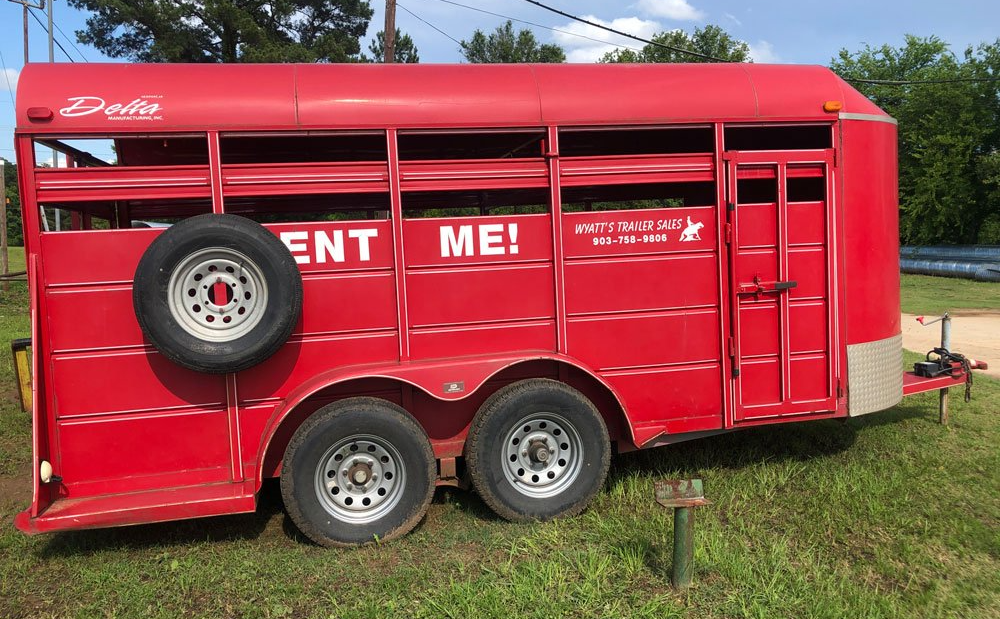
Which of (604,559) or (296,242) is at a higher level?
(296,242)

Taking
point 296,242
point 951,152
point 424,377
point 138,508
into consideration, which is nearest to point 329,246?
point 296,242

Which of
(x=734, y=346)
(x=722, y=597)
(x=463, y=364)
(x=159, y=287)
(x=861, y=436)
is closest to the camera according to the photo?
(x=722, y=597)

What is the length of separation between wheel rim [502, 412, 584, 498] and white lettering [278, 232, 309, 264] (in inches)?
65.7

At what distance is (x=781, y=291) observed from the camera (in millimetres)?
4430

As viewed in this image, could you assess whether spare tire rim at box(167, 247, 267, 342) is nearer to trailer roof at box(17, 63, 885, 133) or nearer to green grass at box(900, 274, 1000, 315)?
trailer roof at box(17, 63, 885, 133)

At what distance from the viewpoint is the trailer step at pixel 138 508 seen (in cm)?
347

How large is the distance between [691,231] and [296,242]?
2519 mm

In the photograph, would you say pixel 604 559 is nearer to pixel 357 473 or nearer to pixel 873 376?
pixel 357 473

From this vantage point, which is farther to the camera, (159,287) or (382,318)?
(382,318)

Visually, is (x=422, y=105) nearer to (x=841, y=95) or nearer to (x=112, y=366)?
(x=112, y=366)

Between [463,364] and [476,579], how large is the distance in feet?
3.98

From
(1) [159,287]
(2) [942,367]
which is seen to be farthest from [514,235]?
(2) [942,367]

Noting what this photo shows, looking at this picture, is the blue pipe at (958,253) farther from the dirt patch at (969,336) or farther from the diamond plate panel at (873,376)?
the diamond plate panel at (873,376)

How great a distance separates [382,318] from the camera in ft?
13.1
